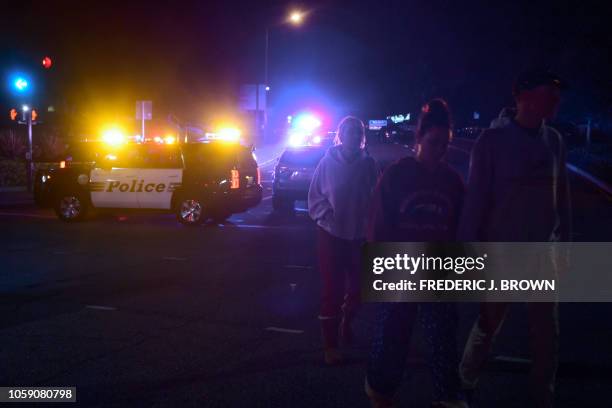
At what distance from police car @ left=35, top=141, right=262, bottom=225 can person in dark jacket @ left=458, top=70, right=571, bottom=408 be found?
1055cm

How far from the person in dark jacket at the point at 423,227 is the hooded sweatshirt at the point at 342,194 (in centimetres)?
135

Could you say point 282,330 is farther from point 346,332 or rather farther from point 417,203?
point 417,203

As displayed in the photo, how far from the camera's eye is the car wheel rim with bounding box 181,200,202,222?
14352 millimetres

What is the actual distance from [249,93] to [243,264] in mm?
50893

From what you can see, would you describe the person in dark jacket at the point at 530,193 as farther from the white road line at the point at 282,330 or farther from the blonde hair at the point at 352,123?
the white road line at the point at 282,330

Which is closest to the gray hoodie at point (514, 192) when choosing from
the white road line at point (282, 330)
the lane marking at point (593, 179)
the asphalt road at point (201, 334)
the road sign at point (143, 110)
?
the asphalt road at point (201, 334)

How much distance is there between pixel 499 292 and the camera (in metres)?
4.20

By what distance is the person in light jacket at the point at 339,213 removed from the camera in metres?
5.54

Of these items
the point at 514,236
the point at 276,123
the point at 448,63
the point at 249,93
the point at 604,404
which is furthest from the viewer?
the point at 276,123

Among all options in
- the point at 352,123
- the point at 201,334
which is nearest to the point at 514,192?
the point at 352,123

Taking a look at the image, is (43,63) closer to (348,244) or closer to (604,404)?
(348,244)

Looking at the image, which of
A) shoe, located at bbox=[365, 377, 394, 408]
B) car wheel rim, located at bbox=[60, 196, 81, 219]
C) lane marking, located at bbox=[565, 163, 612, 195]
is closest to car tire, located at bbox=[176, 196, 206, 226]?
car wheel rim, located at bbox=[60, 196, 81, 219]

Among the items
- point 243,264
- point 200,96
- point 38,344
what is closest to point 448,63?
point 200,96

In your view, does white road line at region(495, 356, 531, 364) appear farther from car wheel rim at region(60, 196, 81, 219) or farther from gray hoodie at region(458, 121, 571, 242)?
car wheel rim at region(60, 196, 81, 219)
